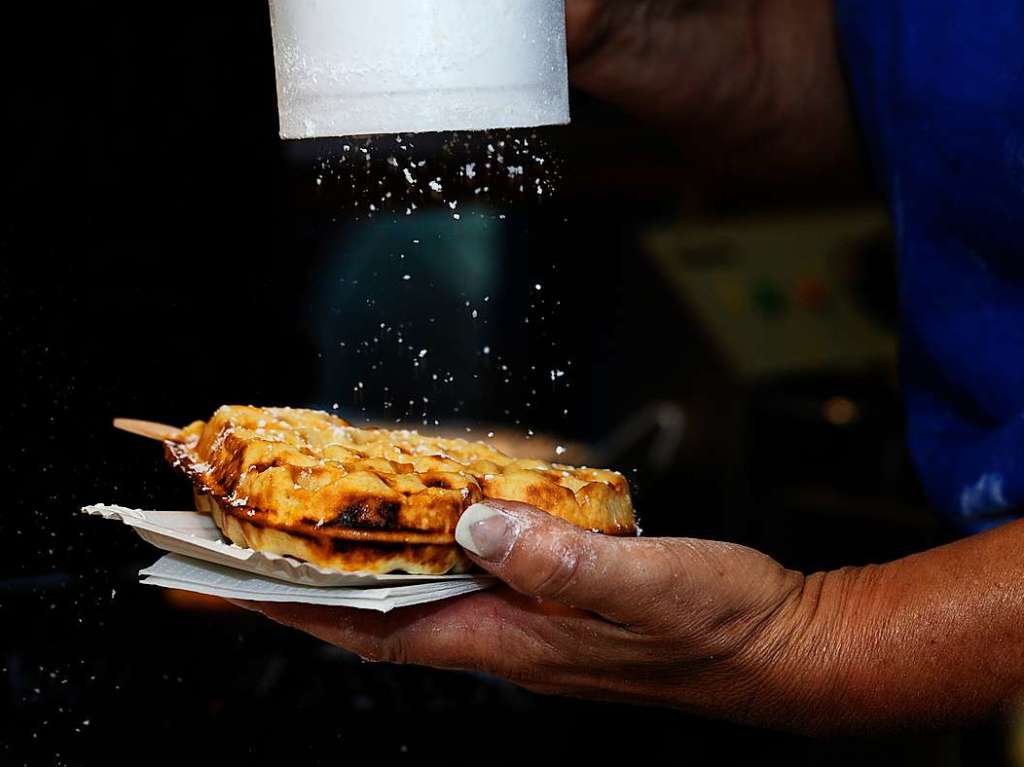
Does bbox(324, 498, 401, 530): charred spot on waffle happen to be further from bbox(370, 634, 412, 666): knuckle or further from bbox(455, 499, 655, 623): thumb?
bbox(370, 634, 412, 666): knuckle

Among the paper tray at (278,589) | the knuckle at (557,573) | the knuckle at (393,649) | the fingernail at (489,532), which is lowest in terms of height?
the knuckle at (393,649)

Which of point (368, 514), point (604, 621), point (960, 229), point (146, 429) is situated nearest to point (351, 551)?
point (368, 514)

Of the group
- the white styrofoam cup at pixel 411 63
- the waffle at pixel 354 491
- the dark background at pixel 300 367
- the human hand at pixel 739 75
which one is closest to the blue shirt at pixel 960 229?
the human hand at pixel 739 75

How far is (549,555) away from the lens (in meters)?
1.21

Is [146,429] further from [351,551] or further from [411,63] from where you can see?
[411,63]

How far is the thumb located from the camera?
3.97ft

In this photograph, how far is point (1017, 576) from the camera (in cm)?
140

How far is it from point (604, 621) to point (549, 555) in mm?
198

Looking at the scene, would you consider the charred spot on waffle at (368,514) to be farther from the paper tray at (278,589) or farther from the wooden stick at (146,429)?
the wooden stick at (146,429)

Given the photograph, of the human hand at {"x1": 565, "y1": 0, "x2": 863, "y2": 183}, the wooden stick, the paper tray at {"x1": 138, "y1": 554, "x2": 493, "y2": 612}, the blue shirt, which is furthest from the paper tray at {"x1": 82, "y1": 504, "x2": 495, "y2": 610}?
the human hand at {"x1": 565, "y1": 0, "x2": 863, "y2": 183}

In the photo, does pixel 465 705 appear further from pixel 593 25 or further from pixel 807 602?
pixel 593 25

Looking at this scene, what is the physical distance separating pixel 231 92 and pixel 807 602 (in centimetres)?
224

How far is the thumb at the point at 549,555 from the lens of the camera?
1.21 m

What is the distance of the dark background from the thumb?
602mm
